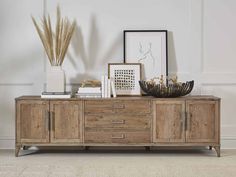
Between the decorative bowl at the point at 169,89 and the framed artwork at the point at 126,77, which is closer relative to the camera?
the decorative bowl at the point at 169,89

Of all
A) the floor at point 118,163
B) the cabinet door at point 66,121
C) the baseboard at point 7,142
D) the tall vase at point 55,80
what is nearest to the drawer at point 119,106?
the cabinet door at point 66,121

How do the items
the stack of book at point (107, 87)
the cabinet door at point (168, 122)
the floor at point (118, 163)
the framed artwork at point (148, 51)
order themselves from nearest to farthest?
1. the floor at point (118, 163)
2. the cabinet door at point (168, 122)
3. the stack of book at point (107, 87)
4. the framed artwork at point (148, 51)

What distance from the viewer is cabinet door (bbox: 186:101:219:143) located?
4.44 metres

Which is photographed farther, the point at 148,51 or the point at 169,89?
the point at 148,51

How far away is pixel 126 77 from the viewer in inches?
187

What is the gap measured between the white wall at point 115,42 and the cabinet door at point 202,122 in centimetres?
46

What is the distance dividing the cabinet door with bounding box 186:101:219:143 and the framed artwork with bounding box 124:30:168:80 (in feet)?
1.90

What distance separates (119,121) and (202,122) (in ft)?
2.55

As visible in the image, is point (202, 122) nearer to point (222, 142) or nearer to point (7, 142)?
point (222, 142)

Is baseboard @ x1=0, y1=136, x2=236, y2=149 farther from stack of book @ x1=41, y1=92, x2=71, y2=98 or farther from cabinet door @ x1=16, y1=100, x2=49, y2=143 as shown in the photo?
stack of book @ x1=41, y1=92, x2=71, y2=98

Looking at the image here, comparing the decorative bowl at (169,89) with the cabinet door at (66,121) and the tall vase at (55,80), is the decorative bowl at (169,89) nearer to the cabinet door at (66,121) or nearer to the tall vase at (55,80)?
the cabinet door at (66,121)

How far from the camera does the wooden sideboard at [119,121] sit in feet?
14.6

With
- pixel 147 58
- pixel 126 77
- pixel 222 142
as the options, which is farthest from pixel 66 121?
pixel 222 142

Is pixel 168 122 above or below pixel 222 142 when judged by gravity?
above
